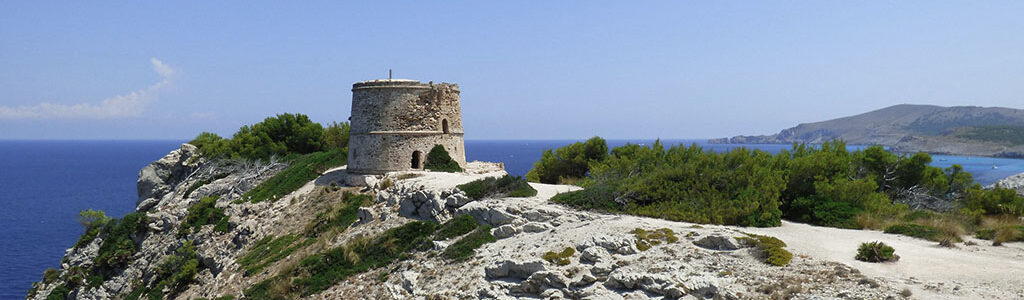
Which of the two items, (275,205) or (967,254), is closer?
(967,254)

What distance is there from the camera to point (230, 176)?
3747 cm

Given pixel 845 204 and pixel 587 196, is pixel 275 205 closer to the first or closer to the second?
pixel 587 196

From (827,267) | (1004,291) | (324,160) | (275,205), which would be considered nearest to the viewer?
(1004,291)

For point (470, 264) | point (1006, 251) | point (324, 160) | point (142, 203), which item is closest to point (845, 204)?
point (1006, 251)

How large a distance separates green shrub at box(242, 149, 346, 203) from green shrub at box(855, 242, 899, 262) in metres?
27.6

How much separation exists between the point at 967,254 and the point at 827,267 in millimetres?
4723

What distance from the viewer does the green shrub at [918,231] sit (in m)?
15.5

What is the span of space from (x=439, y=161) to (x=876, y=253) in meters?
21.6

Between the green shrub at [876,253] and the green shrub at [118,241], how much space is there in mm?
33362

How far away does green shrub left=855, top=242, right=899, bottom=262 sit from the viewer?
12.7m

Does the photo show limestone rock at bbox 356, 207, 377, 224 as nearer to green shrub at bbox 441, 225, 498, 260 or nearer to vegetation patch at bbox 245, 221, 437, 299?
vegetation patch at bbox 245, 221, 437, 299

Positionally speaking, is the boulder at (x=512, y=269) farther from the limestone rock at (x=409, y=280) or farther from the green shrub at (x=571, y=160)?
the green shrub at (x=571, y=160)

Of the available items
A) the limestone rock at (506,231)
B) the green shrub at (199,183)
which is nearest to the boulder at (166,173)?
the green shrub at (199,183)

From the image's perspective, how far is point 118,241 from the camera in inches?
1153
